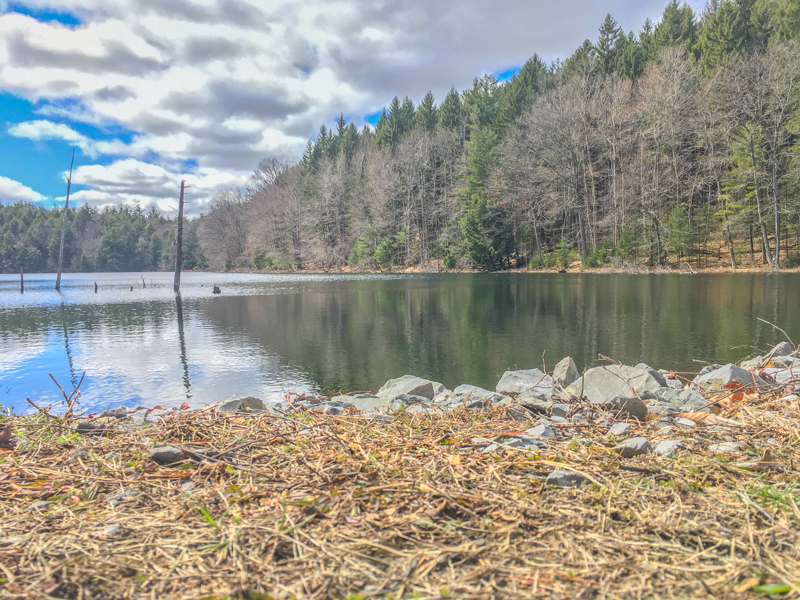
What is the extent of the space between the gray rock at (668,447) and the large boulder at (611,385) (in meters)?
1.29

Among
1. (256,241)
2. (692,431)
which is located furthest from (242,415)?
(256,241)

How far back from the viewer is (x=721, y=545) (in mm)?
1715

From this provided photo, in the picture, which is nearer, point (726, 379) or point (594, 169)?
point (726, 379)

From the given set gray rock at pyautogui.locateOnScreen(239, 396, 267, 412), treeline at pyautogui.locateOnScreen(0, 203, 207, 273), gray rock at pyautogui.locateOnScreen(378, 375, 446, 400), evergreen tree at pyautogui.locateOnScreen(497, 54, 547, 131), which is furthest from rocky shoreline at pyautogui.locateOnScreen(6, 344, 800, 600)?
treeline at pyautogui.locateOnScreen(0, 203, 207, 273)

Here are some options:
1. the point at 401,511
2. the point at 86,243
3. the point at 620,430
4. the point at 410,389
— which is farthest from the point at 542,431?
the point at 86,243

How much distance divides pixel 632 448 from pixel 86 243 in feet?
483

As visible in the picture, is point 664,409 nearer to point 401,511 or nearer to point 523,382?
point 523,382

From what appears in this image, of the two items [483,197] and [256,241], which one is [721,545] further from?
[256,241]

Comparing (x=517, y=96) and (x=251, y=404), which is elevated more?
(x=517, y=96)

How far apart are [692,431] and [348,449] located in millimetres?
2423

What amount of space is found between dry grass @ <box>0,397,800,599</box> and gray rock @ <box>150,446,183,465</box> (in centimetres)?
5

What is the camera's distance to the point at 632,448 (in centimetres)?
263

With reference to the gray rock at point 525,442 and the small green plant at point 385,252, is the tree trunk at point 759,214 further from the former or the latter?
the small green plant at point 385,252

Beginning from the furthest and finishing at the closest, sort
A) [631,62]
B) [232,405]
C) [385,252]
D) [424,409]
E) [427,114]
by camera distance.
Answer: [427,114] < [385,252] < [631,62] < [232,405] < [424,409]
